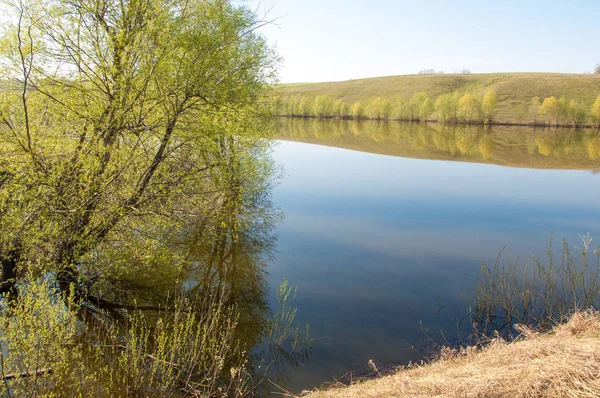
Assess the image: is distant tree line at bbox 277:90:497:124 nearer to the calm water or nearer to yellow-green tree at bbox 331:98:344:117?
yellow-green tree at bbox 331:98:344:117

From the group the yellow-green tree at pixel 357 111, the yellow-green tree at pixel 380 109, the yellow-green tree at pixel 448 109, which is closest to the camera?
the yellow-green tree at pixel 448 109

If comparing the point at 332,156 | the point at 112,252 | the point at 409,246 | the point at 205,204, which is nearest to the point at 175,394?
the point at 112,252

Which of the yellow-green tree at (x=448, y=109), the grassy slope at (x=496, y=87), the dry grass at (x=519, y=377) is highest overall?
the grassy slope at (x=496, y=87)

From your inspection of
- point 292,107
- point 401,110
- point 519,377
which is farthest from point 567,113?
point 519,377

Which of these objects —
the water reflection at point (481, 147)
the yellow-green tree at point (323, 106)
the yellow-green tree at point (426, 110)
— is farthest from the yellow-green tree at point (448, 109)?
the water reflection at point (481, 147)

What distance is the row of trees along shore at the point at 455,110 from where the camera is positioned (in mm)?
78312

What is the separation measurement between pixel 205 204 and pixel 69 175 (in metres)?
4.91

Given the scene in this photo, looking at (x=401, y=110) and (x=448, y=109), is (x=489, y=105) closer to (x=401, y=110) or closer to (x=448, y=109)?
(x=448, y=109)

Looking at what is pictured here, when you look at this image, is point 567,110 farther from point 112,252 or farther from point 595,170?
point 112,252

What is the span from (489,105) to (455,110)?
640 cm

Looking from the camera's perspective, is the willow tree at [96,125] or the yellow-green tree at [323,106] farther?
the yellow-green tree at [323,106]

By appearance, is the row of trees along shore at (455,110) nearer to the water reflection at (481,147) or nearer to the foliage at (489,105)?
the foliage at (489,105)

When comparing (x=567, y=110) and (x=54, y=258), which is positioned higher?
(x=567, y=110)

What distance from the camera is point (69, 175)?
866cm
